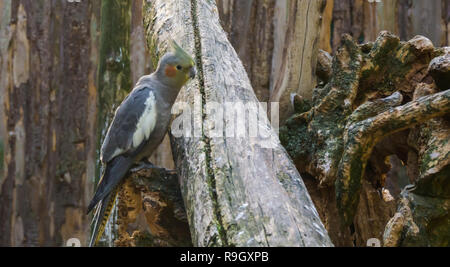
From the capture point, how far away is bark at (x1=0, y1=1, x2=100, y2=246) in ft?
12.2

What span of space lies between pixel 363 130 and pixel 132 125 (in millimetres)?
850

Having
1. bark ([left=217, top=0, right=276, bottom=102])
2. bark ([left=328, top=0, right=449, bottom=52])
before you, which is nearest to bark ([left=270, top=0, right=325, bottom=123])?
bark ([left=217, top=0, right=276, bottom=102])

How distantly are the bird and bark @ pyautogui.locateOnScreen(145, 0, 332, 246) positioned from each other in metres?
0.07

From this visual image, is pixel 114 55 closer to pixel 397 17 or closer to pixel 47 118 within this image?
pixel 47 118

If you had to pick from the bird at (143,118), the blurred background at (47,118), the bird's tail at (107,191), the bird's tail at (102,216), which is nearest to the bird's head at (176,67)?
the bird at (143,118)

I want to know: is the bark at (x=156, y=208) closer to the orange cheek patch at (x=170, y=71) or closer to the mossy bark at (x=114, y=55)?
the orange cheek patch at (x=170, y=71)

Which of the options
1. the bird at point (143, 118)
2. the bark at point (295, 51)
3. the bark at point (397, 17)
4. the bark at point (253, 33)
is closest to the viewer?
the bird at point (143, 118)

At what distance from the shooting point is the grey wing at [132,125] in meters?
2.12

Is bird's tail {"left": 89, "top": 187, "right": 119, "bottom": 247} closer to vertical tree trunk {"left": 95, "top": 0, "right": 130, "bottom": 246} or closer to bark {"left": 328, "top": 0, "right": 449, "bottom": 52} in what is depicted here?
vertical tree trunk {"left": 95, "top": 0, "right": 130, "bottom": 246}

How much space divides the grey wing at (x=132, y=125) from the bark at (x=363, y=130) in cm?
70

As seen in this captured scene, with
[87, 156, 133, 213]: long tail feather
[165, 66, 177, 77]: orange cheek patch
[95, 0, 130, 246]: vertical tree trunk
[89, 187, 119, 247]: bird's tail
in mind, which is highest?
[95, 0, 130, 246]: vertical tree trunk

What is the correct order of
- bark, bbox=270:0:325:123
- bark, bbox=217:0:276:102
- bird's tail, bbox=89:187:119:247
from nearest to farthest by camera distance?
bird's tail, bbox=89:187:119:247
bark, bbox=270:0:325:123
bark, bbox=217:0:276:102
